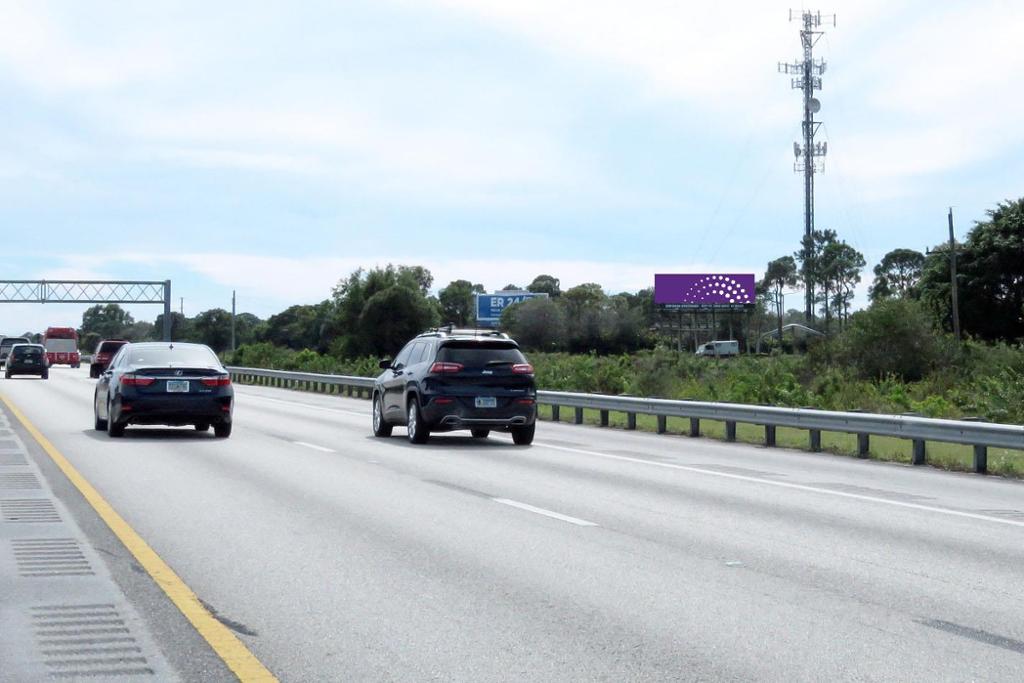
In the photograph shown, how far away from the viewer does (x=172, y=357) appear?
22062 millimetres

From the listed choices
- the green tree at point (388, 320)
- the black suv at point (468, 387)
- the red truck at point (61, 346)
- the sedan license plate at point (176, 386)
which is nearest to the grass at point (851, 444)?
the black suv at point (468, 387)

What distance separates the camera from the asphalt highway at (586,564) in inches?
254

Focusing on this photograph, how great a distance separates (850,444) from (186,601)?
17.4m

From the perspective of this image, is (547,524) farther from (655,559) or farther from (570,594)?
(570,594)

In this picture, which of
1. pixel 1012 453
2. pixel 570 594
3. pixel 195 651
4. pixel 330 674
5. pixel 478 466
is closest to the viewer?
pixel 330 674

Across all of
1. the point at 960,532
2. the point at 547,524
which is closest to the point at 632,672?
the point at 547,524

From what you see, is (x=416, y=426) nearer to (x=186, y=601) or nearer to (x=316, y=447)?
(x=316, y=447)

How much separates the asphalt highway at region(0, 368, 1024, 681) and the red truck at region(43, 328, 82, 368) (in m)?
77.9

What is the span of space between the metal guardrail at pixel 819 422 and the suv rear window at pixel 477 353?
13.6 feet

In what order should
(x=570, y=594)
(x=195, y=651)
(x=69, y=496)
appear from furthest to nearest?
(x=69, y=496), (x=570, y=594), (x=195, y=651)

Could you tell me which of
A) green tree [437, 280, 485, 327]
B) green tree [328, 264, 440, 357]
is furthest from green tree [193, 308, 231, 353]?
green tree [328, 264, 440, 357]

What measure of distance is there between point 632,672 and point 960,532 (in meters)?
6.00

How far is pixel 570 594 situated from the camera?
26.3 feet

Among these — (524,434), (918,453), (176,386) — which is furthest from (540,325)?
(918,453)
